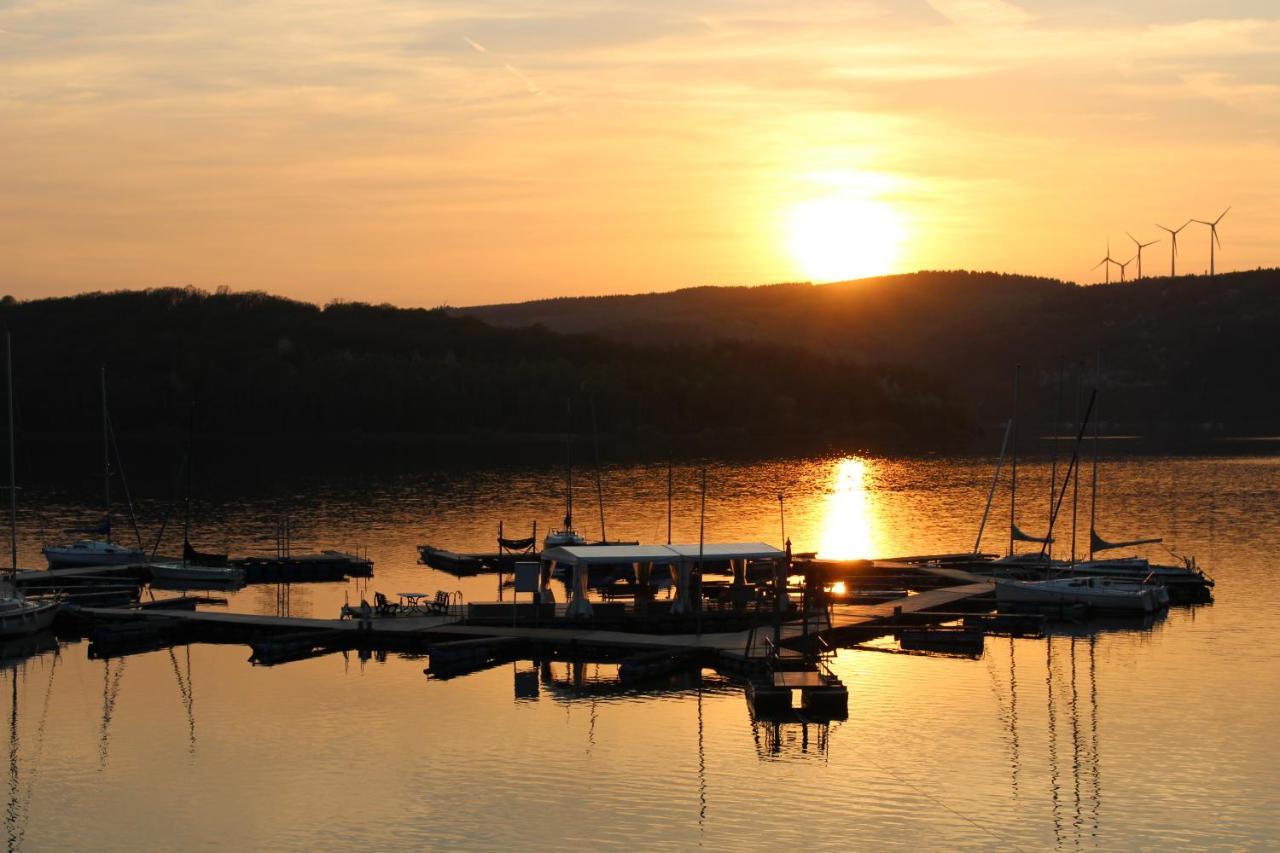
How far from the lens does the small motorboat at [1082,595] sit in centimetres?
7038

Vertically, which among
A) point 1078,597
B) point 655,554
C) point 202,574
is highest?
point 655,554

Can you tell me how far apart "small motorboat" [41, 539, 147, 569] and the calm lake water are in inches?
581

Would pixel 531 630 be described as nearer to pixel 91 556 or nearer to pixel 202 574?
pixel 202 574

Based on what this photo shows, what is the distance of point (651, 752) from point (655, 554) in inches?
639

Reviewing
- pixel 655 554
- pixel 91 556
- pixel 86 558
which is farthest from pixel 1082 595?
pixel 86 558

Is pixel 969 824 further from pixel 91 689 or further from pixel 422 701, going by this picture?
pixel 91 689

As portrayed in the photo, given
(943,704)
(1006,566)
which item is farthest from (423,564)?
(943,704)

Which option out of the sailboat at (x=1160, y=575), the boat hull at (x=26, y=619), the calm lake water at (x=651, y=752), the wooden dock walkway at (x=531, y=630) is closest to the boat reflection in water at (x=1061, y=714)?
the calm lake water at (x=651, y=752)

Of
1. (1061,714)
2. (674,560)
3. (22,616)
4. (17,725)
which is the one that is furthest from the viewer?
(22,616)

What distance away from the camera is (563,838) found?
37312 millimetres

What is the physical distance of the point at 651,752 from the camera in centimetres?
4512

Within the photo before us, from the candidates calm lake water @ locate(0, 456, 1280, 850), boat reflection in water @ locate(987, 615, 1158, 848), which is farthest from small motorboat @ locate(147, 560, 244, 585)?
boat reflection in water @ locate(987, 615, 1158, 848)

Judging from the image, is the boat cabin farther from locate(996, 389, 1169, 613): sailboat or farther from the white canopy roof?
locate(996, 389, 1169, 613): sailboat

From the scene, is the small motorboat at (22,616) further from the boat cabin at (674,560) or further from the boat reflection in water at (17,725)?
the boat cabin at (674,560)
